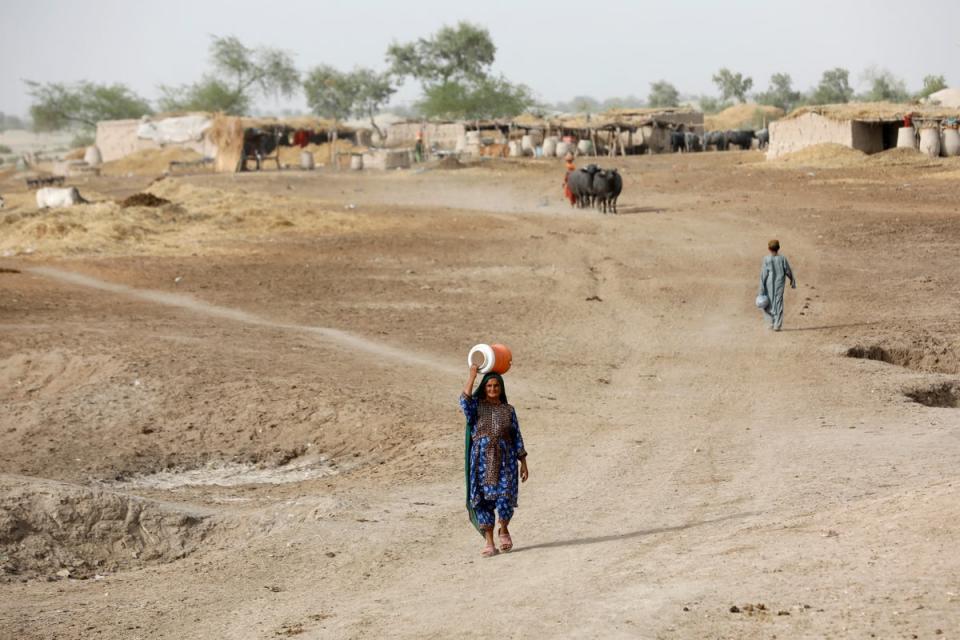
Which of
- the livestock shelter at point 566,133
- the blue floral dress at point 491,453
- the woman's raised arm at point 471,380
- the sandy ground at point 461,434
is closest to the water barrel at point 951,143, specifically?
the sandy ground at point 461,434

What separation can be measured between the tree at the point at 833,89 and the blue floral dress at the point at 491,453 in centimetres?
8493

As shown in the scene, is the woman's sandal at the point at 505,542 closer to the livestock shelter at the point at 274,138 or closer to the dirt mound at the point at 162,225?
the dirt mound at the point at 162,225

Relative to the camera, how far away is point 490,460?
793 cm

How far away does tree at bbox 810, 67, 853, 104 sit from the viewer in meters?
89.4

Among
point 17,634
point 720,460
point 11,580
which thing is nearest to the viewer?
point 17,634

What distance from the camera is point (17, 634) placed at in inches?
272

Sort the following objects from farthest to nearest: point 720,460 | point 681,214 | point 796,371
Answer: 1. point 681,214
2. point 796,371
3. point 720,460

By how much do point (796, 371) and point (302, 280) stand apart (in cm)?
1000

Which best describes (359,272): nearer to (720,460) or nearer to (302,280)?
(302,280)

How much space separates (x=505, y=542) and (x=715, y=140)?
162 ft

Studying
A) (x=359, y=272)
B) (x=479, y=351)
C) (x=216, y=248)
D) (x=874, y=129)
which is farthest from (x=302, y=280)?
(x=874, y=129)

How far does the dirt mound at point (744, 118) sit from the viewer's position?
72.8 m

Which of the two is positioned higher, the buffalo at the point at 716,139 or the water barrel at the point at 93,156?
the water barrel at the point at 93,156

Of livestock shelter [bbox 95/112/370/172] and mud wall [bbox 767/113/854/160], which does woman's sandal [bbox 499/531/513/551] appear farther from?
livestock shelter [bbox 95/112/370/172]
